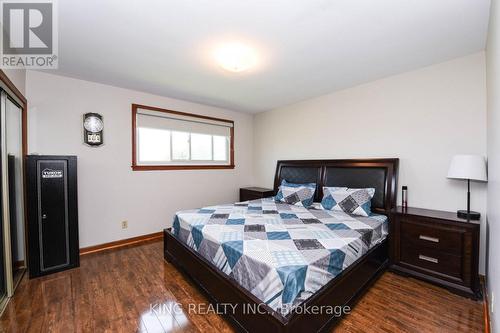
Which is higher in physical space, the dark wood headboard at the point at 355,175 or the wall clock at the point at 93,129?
the wall clock at the point at 93,129

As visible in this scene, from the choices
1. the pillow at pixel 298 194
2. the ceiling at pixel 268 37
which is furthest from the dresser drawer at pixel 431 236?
the ceiling at pixel 268 37

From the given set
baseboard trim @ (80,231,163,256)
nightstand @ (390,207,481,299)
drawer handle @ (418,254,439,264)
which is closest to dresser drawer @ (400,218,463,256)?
nightstand @ (390,207,481,299)

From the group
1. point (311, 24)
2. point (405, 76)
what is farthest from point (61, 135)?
point (405, 76)

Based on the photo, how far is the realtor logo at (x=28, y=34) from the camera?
5.49 ft

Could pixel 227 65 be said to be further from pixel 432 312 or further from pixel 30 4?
pixel 432 312

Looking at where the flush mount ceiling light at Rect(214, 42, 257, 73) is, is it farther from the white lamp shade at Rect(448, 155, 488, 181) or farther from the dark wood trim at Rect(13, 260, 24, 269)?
the dark wood trim at Rect(13, 260, 24, 269)

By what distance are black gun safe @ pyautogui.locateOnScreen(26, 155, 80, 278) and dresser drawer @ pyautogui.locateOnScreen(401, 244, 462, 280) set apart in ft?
12.8

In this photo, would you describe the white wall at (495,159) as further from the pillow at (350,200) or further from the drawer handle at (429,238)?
the pillow at (350,200)

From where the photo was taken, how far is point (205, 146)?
4426mm

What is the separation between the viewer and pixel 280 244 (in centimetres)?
180

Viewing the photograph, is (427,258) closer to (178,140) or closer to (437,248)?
(437,248)

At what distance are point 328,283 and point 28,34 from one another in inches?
132

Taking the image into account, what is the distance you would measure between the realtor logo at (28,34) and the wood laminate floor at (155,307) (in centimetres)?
217

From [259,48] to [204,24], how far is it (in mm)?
614
